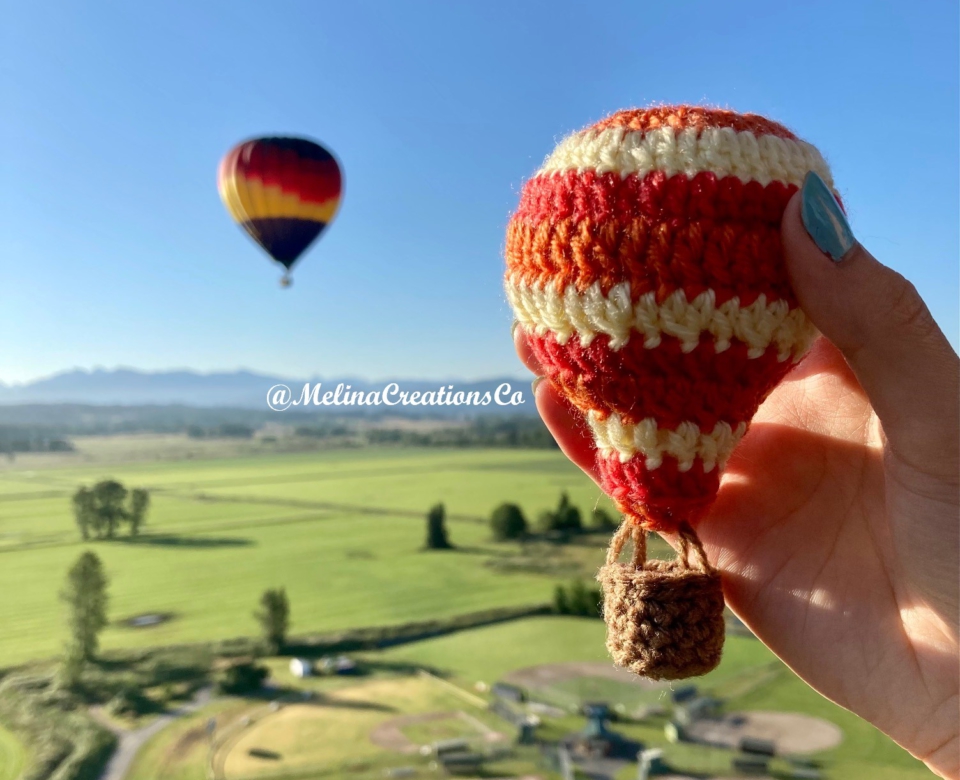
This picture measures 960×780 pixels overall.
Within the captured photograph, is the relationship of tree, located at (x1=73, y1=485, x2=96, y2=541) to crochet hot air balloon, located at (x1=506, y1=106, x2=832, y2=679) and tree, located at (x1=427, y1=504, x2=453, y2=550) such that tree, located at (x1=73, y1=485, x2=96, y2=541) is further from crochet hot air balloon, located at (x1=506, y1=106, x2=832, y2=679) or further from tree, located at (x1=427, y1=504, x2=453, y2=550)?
crochet hot air balloon, located at (x1=506, y1=106, x2=832, y2=679)

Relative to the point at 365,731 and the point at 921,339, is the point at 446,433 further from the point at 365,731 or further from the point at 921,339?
the point at 921,339

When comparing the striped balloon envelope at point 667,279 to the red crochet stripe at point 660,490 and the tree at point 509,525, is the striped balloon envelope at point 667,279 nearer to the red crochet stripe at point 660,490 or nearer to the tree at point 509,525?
the red crochet stripe at point 660,490

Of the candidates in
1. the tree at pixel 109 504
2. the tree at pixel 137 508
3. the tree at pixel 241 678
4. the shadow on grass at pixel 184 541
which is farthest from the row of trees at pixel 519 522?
the tree at pixel 109 504

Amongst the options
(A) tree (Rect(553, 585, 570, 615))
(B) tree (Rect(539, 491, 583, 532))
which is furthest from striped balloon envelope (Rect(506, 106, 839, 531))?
(A) tree (Rect(553, 585, 570, 615))

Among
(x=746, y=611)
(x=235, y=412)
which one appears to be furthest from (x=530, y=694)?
(x=746, y=611)

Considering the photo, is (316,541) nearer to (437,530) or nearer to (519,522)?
(437,530)
